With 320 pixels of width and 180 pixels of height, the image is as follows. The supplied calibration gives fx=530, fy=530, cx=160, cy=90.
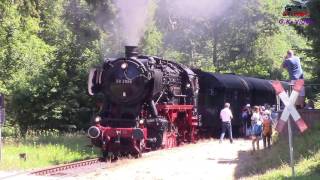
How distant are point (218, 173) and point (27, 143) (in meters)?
9.22

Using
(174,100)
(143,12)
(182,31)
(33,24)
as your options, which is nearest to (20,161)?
(174,100)

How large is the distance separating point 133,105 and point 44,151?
341 centimetres

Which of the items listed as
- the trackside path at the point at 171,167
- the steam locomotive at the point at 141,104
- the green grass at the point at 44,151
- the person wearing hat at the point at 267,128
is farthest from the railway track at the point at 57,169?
the person wearing hat at the point at 267,128

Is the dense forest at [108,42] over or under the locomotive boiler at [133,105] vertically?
over

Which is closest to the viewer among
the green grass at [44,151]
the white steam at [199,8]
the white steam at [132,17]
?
the green grass at [44,151]

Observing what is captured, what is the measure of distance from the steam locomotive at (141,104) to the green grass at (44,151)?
1318mm

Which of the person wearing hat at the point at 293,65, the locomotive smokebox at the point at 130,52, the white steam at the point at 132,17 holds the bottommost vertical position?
the person wearing hat at the point at 293,65

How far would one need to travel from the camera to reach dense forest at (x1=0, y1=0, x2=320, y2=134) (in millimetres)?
24281

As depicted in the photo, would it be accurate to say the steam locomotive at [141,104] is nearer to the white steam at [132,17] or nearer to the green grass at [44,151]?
the green grass at [44,151]

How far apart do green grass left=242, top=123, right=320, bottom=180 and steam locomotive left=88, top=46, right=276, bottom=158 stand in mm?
3328

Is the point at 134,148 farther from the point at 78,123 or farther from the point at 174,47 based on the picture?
the point at 174,47

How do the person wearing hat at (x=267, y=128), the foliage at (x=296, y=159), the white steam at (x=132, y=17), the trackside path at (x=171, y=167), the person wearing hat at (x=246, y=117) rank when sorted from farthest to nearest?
the person wearing hat at (x=246, y=117) → the white steam at (x=132, y=17) → the person wearing hat at (x=267, y=128) → the trackside path at (x=171, y=167) → the foliage at (x=296, y=159)

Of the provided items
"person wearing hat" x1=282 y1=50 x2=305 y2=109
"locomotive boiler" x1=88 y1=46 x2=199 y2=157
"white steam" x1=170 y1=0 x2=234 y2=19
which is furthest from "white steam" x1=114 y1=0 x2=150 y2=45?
"white steam" x1=170 y1=0 x2=234 y2=19

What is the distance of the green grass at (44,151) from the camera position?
48.7 ft
